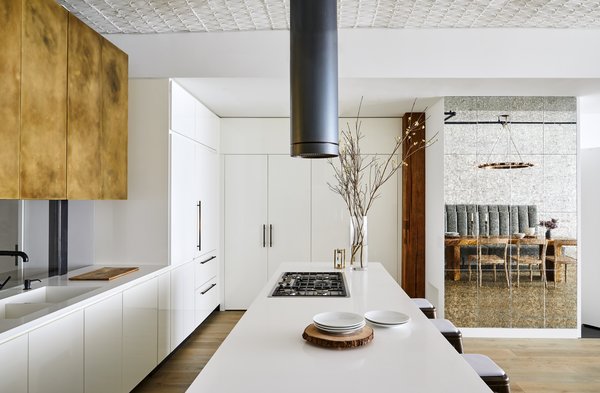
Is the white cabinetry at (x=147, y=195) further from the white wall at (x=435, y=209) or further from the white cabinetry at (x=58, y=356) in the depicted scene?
the white wall at (x=435, y=209)

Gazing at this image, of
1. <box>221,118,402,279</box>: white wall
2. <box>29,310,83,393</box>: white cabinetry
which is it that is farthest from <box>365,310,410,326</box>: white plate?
<box>221,118,402,279</box>: white wall

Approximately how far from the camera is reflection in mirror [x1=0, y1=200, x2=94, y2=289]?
2.58 m

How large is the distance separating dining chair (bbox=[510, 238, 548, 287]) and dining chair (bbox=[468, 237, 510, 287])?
0.10 meters

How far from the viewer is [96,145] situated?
2.84m

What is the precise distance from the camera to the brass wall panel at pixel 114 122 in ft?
9.75

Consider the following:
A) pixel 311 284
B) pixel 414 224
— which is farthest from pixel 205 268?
pixel 414 224

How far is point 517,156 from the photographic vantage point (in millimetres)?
4031

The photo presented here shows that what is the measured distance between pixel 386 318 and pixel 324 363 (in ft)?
1.78

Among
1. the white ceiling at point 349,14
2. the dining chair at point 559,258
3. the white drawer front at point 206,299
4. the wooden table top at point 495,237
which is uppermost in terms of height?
the white ceiling at point 349,14

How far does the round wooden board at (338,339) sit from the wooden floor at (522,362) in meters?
1.86

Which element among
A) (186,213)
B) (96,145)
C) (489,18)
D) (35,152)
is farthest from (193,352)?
(489,18)

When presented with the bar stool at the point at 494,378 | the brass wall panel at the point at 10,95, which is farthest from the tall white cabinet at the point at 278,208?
the bar stool at the point at 494,378

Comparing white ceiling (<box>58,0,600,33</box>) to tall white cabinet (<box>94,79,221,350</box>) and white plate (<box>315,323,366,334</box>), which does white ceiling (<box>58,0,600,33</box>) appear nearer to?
tall white cabinet (<box>94,79,221,350</box>)

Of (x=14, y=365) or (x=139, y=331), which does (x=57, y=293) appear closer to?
(x=139, y=331)
